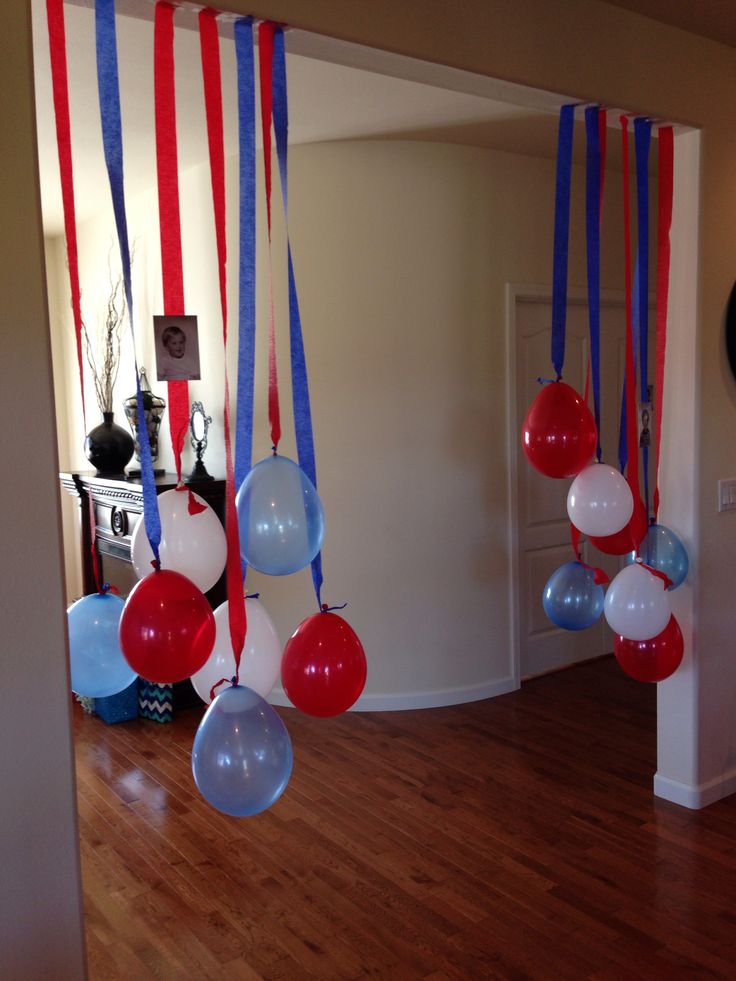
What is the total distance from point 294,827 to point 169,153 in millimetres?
2253

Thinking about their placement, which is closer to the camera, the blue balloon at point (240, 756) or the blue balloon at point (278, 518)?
the blue balloon at point (240, 756)

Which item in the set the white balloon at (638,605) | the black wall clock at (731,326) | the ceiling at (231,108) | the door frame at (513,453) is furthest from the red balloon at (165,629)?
the door frame at (513,453)

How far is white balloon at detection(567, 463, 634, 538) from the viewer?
257 centimetres

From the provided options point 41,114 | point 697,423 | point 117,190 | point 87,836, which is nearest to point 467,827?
point 87,836

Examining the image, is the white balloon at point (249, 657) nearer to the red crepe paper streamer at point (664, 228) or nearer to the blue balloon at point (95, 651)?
the blue balloon at point (95, 651)

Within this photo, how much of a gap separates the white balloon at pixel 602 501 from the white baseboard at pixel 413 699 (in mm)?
1886

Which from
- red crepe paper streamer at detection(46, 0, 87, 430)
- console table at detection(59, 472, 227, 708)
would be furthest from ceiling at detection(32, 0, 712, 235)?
console table at detection(59, 472, 227, 708)

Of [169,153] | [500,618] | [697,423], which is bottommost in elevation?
[500,618]

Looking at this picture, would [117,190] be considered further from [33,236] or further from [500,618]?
[500,618]

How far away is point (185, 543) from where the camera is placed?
1864 mm

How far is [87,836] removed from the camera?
3.04m

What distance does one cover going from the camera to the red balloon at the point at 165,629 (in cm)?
170

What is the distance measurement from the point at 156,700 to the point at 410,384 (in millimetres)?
1933

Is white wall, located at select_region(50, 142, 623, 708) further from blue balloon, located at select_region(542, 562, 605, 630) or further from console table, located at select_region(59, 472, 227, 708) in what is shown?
blue balloon, located at select_region(542, 562, 605, 630)
